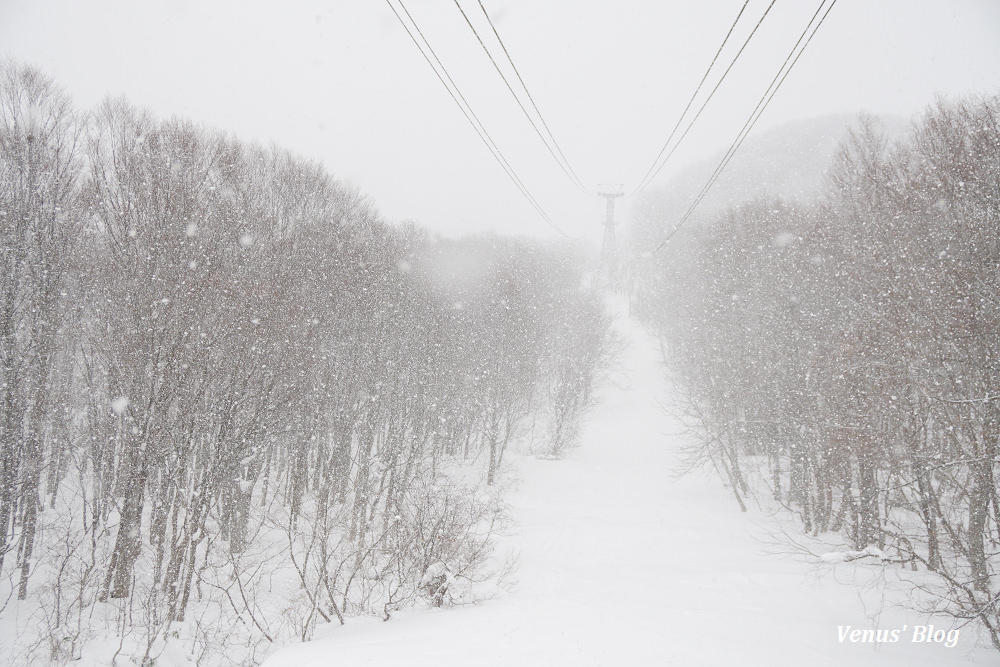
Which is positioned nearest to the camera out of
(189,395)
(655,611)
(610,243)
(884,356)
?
(655,611)

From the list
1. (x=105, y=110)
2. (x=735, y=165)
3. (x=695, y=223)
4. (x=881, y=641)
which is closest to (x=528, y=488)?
(x=881, y=641)

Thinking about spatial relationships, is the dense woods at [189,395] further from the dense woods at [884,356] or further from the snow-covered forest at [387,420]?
the dense woods at [884,356]

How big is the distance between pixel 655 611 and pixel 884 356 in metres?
7.75

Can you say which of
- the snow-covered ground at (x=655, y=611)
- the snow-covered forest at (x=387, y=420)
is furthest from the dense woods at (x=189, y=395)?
the snow-covered ground at (x=655, y=611)

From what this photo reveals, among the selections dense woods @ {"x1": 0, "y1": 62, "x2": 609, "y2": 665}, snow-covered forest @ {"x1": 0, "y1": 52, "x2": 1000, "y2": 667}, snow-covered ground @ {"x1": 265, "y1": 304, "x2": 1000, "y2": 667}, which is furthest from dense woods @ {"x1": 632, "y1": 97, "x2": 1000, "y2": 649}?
dense woods @ {"x1": 0, "y1": 62, "x2": 609, "y2": 665}

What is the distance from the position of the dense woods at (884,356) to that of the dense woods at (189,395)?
29.9ft

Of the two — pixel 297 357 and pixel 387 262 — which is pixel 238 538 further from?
pixel 387 262

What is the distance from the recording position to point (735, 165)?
166 feet

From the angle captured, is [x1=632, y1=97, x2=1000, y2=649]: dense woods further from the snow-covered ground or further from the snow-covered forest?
the snow-covered ground

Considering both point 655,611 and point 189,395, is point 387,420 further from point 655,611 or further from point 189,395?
point 655,611

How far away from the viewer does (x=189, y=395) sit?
439 inches

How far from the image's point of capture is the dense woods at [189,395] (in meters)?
10.0

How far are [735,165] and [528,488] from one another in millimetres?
45006

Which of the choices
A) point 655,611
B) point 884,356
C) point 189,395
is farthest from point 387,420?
point 884,356
